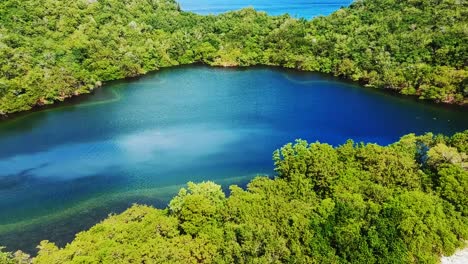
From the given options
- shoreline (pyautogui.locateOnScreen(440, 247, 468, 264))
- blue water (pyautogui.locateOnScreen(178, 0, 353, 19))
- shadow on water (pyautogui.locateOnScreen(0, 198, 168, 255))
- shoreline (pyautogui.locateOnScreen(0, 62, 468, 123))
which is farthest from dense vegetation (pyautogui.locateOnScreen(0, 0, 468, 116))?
shoreline (pyautogui.locateOnScreen(440, 247, 468, 264))

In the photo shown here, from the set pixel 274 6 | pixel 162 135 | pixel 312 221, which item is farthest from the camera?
pixel 274 6

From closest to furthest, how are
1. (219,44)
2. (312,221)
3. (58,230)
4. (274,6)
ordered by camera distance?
1. (312,221)
2. (58,230)
3. (219,44)
4. (274,6)

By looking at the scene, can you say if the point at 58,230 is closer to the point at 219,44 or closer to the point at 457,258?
the point at 457,258

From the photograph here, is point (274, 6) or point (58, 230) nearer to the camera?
point (58, 230)

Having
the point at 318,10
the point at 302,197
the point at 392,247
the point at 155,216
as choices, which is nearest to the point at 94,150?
the point at 155,216

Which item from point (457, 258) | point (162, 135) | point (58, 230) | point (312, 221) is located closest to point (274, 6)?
point (162, 135)

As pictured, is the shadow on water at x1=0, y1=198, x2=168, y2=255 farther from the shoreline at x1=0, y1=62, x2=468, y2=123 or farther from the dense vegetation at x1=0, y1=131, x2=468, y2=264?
the shoreline at x1=0, y1=62, x2=468, y2=123
